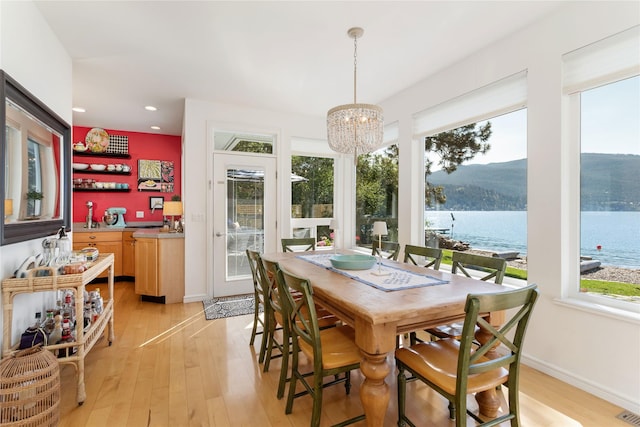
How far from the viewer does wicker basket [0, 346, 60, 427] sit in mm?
1552

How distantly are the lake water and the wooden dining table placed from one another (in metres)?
1.01

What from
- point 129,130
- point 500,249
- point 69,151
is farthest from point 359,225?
point 129,130

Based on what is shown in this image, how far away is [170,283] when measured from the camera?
13.0 ft

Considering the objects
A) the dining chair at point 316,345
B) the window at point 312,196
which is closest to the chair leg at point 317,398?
the dining chair at point 316,345

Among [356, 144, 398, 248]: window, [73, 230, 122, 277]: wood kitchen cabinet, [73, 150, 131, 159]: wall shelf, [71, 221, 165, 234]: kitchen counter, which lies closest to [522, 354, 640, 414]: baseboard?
[356, 144, 398, 248]: window

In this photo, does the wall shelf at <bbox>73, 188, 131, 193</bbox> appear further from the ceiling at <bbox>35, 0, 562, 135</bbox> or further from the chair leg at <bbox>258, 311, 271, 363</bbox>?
the chair leg at <bbox>258, 311, 271, 363</bbox>

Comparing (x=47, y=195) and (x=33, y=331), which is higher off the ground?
(x=47, y=195)

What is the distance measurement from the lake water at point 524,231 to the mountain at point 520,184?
0.23 feet

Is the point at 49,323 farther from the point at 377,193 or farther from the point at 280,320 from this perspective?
the point at 377,193

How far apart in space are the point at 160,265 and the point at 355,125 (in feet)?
10.1

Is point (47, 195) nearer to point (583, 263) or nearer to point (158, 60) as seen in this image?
Result: point (158, 60)

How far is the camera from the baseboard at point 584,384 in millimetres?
1877

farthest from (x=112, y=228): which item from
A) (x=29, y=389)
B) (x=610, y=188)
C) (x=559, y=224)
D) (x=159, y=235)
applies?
(x=610, y=188)

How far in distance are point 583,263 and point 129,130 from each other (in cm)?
645
